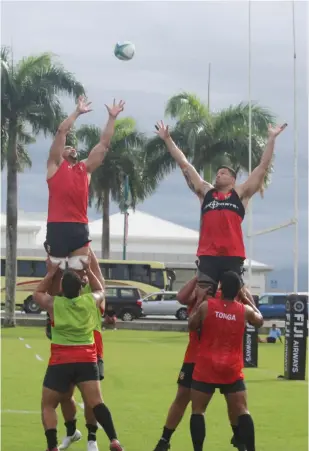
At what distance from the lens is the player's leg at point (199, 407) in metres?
9.88

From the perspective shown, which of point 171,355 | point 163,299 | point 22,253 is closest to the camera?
point 171,355

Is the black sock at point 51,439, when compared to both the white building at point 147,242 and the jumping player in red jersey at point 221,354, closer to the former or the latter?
the jumping player in red jersey at point 221,354

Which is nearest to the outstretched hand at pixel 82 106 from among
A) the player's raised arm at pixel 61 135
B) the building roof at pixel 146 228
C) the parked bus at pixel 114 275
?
the player's raised arm at pixel 61 135

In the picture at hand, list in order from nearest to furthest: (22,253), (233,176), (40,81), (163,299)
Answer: (233,176) → (40,81) → (163,299) → (22,253)

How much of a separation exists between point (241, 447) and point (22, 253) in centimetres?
5746

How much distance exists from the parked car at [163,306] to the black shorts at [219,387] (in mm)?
42171

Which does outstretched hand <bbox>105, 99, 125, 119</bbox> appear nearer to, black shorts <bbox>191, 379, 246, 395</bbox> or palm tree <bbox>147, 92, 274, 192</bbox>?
black shorts <bbox>191, 379, 246, 395</bbox>

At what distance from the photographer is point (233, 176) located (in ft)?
35.8

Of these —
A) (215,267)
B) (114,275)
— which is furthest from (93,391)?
(114,275)

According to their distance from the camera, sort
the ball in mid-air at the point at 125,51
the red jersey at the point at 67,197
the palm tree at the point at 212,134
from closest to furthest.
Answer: the red jersey at the point at 67,197
the ball in mid-air at the point at 125,51
the palm tree at the point at 212,134

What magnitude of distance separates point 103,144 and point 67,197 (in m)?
0.80

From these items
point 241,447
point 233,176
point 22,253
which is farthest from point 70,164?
point 22,253

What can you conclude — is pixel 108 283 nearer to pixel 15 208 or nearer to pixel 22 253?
pixel 22 253

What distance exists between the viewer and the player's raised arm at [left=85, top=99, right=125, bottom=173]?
11172 millimetres
